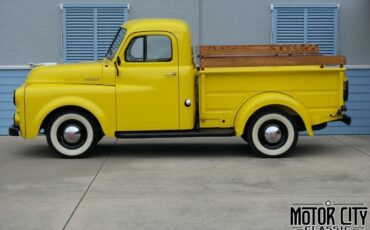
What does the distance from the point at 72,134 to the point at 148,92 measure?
1.29m

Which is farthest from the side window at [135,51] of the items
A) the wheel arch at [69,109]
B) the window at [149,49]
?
the wheel arch at [69,109]

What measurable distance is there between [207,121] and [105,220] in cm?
364

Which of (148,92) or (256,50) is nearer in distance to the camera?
(148,92)

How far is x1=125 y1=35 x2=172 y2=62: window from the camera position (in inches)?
384

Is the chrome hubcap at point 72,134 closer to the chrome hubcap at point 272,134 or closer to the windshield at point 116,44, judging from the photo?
the windshield at point 116,44

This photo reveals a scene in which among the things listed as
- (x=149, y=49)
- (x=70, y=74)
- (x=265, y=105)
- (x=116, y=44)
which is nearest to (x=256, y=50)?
(x=265, y=105)

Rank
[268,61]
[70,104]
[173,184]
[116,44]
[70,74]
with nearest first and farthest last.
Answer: [173,184], [70,104], [268,61], [70,74], [116,44]

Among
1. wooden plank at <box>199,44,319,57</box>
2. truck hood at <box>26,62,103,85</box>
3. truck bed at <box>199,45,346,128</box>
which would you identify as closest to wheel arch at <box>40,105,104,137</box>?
truck hood at <box>26,62,103,85</box>

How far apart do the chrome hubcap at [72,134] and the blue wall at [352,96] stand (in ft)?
10.2

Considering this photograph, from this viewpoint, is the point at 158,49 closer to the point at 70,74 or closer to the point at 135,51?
the point at 135,51

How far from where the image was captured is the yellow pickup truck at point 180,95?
9633mm

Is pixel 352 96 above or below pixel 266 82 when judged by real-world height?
below

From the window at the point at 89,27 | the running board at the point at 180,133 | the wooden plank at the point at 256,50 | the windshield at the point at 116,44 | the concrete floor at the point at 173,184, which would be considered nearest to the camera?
the concrete floor at the point at 173,184

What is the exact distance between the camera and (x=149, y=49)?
981 cm
